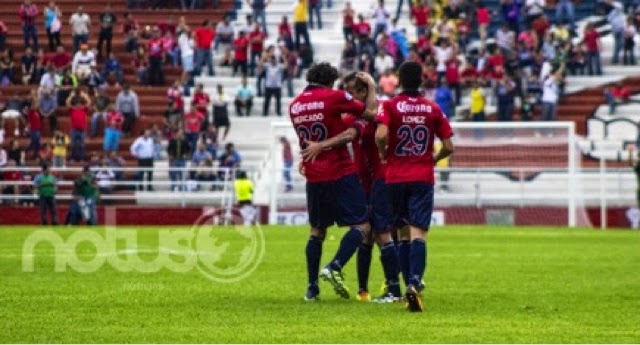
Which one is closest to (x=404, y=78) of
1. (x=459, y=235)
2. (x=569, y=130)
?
(x=459, y=235)

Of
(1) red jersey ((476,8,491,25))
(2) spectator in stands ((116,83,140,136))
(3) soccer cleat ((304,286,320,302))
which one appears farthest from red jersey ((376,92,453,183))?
(1) red jersey ((476,8,491,25))

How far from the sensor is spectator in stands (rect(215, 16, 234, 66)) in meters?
57.0

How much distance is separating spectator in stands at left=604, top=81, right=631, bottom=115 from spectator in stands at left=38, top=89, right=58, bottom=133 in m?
15.9

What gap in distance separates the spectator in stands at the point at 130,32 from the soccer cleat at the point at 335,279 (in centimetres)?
3839

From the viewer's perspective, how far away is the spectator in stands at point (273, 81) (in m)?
53.3

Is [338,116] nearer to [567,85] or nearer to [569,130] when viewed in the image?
[569,130]

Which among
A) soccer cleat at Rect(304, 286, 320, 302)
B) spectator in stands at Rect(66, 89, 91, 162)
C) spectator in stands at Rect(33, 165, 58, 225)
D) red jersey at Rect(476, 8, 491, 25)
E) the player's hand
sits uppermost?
the player's hand

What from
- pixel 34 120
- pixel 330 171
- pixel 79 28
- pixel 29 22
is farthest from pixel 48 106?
pixel 330 171

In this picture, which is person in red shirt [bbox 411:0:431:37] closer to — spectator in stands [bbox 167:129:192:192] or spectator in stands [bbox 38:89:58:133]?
spectator in stands [bbox 167:129:192:192]

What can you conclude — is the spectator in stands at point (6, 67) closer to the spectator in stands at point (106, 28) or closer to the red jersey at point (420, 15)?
the spectator in stands at point (106, 28)

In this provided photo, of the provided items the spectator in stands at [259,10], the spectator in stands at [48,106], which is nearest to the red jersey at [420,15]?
the spectator in stands at [259,10]

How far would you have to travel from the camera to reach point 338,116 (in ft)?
59.7

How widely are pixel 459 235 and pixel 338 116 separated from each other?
66.8ft

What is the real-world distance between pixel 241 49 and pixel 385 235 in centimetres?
3752
